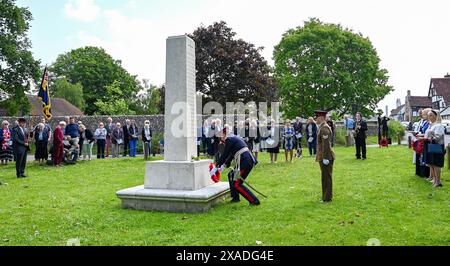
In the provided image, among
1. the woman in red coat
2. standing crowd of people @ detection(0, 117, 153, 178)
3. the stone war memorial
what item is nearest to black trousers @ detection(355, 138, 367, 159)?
the stone war memorial

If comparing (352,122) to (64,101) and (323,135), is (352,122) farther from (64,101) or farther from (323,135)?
(64,101)

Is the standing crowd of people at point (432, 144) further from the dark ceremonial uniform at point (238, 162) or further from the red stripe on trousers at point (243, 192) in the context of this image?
the red stripe on trousers at point (243, 192)

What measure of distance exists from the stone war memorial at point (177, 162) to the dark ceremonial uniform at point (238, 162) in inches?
17.7

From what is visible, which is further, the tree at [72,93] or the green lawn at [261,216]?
the tree at [72,93]

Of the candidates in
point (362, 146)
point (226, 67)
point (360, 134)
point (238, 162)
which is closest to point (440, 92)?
point (226, 67)

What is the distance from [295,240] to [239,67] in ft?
105

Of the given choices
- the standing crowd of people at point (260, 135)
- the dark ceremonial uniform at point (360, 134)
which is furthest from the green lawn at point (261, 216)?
the standing crowd of people at point (260, 135)

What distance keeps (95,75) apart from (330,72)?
126 feet

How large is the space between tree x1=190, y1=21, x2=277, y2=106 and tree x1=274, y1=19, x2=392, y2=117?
4828mm

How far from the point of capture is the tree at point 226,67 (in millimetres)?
36188

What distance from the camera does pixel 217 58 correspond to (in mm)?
36344

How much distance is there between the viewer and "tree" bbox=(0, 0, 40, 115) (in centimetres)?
3070

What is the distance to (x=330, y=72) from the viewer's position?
1548 inches
